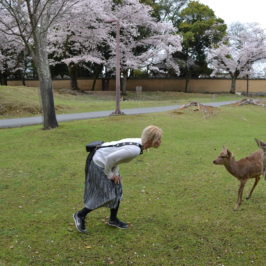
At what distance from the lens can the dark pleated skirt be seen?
4411 millimetres

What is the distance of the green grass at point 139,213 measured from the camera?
427 cm

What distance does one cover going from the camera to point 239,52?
4344cm

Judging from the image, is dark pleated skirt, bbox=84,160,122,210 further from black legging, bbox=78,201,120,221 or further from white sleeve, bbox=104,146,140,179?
white sleeve, bbox=104,146,140,179

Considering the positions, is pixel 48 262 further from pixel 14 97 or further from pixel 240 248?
pixel 14 97

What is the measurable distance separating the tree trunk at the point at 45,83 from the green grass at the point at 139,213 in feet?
7.94

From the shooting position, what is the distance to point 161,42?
120 ft

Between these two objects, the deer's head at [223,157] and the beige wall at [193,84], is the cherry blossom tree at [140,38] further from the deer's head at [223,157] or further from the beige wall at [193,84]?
the deer's head at [223,157]

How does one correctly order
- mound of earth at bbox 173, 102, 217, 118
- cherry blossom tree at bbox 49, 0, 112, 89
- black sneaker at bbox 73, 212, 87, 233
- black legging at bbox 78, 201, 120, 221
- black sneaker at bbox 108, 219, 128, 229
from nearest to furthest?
black legging at bbox 78, 201, 120, 221 → black sneaker at bbox 73, 212, 87, 233 → black sneaker at bbox 108, 219, 128, 229 → mound of earth at bbox 173, 102, 217, 118 → cherry blossom tree at bbox 49, 0, 112, 89

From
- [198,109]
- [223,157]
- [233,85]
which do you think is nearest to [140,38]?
[233,85]

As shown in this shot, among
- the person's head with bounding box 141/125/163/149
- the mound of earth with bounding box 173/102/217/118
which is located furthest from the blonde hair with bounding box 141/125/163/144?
the mound of earth with bounding box 173/102/217/118

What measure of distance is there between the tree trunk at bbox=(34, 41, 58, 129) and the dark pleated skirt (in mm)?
9268

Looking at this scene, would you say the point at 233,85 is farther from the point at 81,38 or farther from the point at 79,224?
the point at 79,224

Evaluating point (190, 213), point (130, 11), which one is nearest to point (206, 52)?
point (130, 11)

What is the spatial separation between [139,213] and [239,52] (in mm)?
41412
